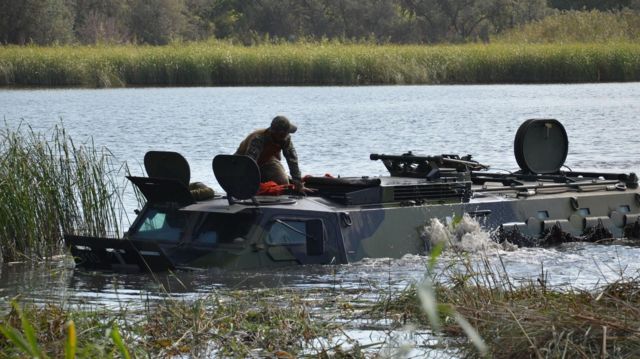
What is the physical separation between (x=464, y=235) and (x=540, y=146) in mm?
2887

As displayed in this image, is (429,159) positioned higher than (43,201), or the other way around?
(429,159)

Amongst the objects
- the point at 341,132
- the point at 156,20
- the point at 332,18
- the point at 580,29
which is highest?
the point at 156,20

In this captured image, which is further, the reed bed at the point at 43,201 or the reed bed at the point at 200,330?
the reed bed at the point at 43,201

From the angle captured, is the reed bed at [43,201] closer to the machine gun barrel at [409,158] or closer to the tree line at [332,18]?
the machine gun barrel at [409,158]

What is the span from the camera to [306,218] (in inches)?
489

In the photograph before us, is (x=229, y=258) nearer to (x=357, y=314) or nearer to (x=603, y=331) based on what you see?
(x=357, y=314)

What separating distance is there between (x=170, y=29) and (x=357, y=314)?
62886 mm

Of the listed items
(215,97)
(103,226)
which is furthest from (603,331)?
(215,97)

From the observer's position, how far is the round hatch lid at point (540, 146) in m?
15.6

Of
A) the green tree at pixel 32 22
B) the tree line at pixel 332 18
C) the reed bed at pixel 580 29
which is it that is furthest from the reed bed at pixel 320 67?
the tree line at pixel 332 18

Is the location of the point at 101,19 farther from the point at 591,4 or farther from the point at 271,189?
the point at 271,189

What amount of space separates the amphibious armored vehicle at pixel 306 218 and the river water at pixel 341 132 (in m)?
0.19

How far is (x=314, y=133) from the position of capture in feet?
97.8

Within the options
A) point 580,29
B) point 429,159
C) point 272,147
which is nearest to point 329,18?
point 580,29
